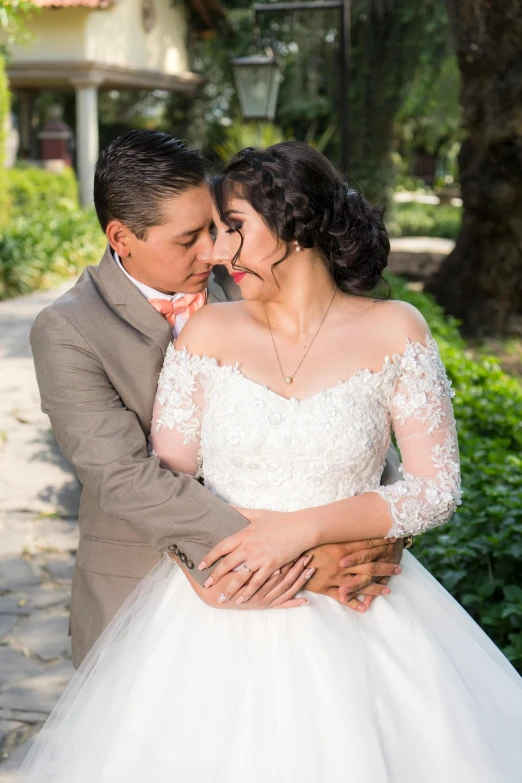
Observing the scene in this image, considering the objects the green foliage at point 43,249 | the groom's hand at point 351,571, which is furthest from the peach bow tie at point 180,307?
the green foliage at point 43,249

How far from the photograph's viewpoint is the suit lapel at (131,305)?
8.56 feet

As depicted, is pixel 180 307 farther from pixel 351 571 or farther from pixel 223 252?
pixel 351 571

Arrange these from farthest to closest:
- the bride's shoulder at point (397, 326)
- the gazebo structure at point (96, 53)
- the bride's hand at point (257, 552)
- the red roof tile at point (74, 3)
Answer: the gazebo structure at point (96, 53), the red roof tile at point (74, 3), the bride's shoulder at point (397, 326), the bride's hand at point (257, 552)

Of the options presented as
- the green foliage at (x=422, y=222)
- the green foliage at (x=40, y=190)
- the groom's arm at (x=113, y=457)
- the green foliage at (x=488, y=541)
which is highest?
the groom's arm at (x=113, y=457)

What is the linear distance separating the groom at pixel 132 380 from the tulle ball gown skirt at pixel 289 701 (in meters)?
0.14

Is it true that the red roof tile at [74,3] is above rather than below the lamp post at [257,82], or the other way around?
above

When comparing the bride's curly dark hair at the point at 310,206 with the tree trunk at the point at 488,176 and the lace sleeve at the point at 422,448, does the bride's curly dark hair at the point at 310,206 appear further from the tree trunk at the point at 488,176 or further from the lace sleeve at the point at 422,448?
the tree trunk at the point at 488,176

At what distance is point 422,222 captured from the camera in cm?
2562

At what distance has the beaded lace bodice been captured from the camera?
2348 mm

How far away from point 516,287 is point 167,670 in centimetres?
981

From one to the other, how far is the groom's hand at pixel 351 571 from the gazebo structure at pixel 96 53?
20639 mm

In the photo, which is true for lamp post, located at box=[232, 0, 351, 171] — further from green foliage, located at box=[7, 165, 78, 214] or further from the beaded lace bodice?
green foliage, located at box=[7, 165, 78, 214]

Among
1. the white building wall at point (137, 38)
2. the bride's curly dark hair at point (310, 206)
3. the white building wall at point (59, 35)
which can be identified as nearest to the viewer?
the bride's curly dark hair at point (310, 206)

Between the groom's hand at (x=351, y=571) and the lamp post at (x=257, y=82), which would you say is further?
the lamp post at (x=257, y=82)
